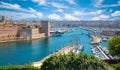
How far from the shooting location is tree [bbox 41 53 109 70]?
4.99m

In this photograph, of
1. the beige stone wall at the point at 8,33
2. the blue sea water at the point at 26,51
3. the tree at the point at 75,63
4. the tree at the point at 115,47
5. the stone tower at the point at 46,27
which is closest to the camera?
the tree at the point at 75,63

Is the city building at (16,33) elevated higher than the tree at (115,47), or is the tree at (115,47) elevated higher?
the tree at (115,47)

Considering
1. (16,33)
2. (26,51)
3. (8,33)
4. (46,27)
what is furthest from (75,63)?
(46,27)

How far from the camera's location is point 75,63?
5035mm

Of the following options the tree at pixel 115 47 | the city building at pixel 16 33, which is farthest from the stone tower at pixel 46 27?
the tree at pixel 115 47

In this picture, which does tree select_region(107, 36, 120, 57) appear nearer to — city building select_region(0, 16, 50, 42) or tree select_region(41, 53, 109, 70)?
tree select_region(41, 53, 109, 70)

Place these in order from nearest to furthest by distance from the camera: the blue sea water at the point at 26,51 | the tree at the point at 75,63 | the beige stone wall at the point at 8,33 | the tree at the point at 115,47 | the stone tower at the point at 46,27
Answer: the tree at the point at 75,63 < the tree at the point at 115,47 < the blue sea water at the point at 26,51 < the beige stone wall at the point at 8,33 < the stone tower at the point at 46,27

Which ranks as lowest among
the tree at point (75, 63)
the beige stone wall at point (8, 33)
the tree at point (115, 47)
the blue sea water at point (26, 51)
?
the blue sea water at point (26, 51)

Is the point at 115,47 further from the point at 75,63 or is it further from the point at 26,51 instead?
the point at 26,51

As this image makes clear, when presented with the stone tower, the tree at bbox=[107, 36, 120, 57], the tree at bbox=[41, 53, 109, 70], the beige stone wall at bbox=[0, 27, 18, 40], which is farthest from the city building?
the tree at bbox=[41, 53, 109, 70]

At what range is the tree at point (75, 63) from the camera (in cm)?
499

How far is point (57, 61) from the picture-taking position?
511cm

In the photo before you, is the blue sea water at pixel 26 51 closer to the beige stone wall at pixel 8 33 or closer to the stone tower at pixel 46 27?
the beige stone wall at pixel 8 33

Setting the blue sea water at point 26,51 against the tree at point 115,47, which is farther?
the blue sea water at point 26,51
